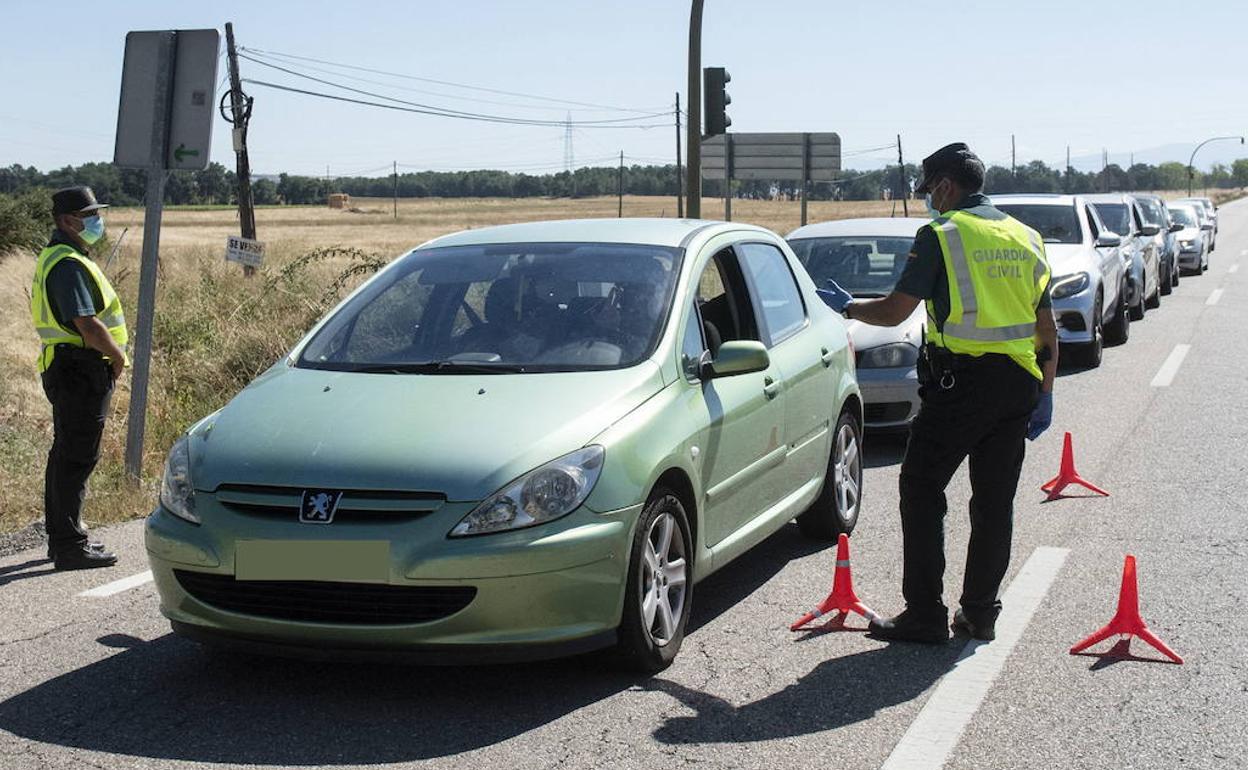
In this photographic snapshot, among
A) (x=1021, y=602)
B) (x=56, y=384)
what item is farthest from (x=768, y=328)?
(x=56, y=384)

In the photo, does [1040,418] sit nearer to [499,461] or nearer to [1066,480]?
[499,461]

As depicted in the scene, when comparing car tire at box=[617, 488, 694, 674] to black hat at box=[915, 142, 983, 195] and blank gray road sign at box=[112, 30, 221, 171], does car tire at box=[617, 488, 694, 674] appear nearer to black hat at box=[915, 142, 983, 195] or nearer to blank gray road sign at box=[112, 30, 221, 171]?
black hat at box=[915, 142, 983, 195]

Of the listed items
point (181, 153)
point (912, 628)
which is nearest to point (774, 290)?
point (912, 628)

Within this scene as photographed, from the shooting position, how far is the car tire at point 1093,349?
15.8 meters

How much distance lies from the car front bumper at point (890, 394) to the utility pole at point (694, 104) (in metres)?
7.47

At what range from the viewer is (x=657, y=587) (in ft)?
17.6

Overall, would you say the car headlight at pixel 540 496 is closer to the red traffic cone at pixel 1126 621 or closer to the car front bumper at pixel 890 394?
the red traffic cone at pixel 1126 621

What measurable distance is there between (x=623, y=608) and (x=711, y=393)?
1.12 metres

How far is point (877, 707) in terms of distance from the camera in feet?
16.5

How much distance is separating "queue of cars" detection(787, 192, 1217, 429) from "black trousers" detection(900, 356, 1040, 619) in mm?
499

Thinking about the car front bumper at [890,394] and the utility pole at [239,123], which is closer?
the car front bumper at [890,394]

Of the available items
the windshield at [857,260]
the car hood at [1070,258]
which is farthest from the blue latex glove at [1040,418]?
the car hood at [1070,258]

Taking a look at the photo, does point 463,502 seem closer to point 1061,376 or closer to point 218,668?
point 218,668

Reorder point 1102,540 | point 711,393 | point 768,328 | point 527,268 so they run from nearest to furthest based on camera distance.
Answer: point 711,393
point 527,268
point 768,328
point 1102,540
